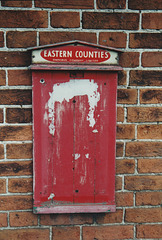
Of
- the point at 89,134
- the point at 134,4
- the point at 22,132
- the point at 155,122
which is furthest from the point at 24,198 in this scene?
the point at 134,4

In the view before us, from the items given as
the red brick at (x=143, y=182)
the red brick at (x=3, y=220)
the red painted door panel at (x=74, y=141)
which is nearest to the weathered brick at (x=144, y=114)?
the red painted door panel at (x=74, y=141)

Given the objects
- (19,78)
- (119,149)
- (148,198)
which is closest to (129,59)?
(119,149)

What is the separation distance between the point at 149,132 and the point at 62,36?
2.36ft

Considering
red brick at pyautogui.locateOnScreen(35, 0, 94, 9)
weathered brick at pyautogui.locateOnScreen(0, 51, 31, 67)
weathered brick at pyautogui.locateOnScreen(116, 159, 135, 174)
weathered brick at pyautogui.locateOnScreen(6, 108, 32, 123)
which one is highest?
red brick at pyautogui.locateOnScreen(35, 0, 94, 9)

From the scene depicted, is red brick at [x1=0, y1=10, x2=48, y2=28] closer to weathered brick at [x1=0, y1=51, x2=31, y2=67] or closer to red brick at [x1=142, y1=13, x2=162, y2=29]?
weathered brick at [x1=0, y1=51, x2=31, y2=67]

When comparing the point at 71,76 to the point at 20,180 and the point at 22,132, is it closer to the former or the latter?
the point at 22,132

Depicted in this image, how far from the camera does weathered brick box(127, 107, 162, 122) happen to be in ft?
4.24

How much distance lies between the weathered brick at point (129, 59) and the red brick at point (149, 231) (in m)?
0.95

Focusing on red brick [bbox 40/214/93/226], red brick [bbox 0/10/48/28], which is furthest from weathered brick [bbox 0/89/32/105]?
red brick [bbox 40/214/93/226]

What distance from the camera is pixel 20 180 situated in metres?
1.31

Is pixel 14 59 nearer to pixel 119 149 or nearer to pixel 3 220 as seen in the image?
pixel 119 149

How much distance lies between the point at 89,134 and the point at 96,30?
56 centimetres

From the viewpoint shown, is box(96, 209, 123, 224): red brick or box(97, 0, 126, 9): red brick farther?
box(96, 209, 123, 224): red brick

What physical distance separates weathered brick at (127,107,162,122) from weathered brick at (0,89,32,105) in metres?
0.57
